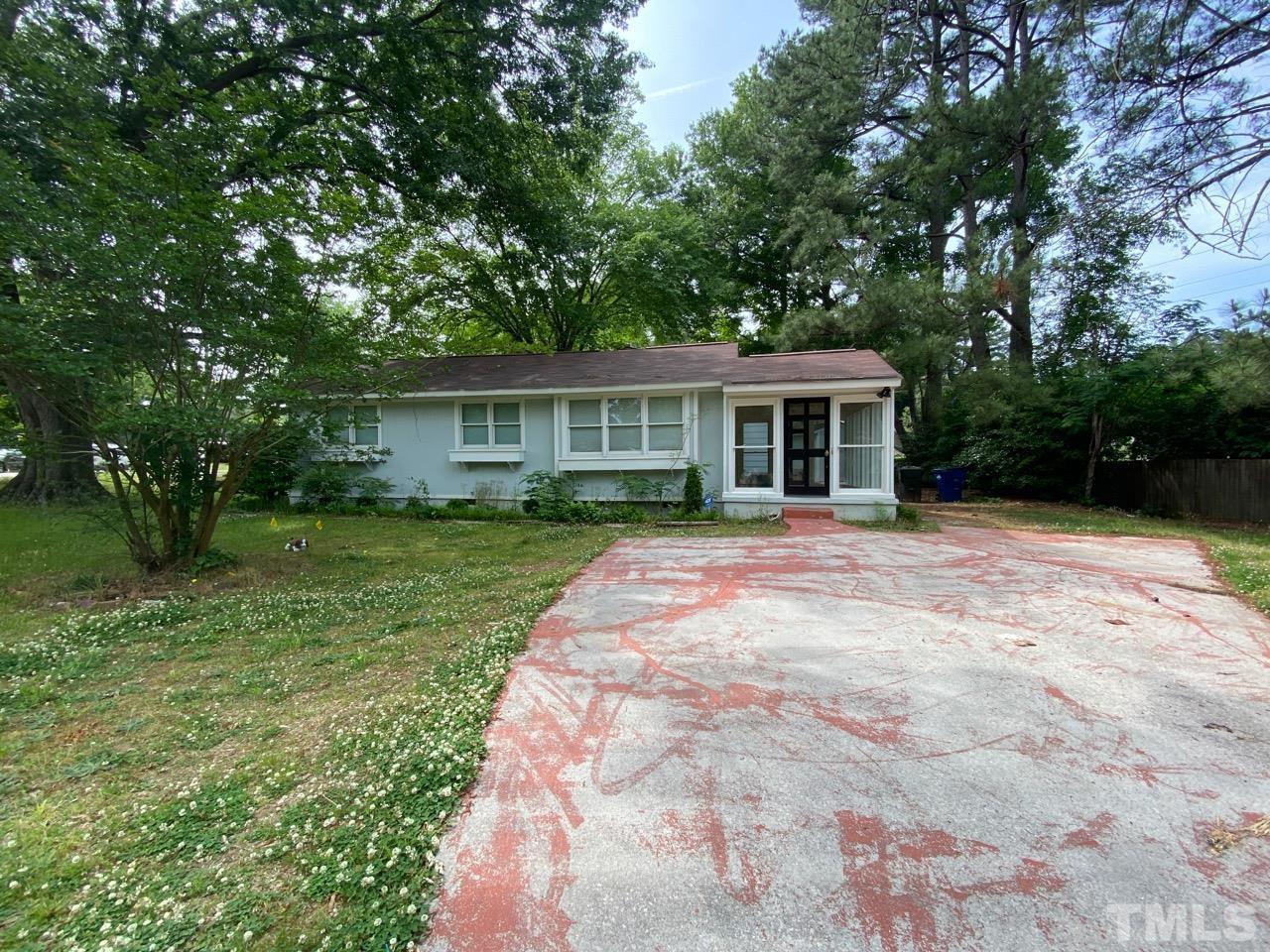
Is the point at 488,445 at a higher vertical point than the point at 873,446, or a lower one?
higher

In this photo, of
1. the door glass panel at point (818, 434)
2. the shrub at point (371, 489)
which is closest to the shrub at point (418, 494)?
the shrub at point (371, 489)

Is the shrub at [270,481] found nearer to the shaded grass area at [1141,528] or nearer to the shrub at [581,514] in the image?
the shrub at [581,514]

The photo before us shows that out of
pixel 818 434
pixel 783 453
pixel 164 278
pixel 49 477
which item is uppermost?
pixel 164 278

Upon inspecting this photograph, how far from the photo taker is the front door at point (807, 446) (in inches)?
447

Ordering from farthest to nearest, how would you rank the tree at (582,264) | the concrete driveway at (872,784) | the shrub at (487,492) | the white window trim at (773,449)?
the tree at (582,264) < the shrub at (487,492) < the white window trim at (773,449) < the concrete driveway at (872,784)

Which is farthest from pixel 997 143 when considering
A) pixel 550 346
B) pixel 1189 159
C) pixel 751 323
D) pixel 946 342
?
pixel 550 346

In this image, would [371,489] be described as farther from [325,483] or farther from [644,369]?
[644,369]

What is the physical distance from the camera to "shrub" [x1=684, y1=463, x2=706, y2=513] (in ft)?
35.8

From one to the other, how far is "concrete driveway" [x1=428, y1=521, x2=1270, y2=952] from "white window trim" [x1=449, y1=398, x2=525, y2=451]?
797 cm

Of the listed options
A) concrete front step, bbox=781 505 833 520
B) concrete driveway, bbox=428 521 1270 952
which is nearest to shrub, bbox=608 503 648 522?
concrete front step, bbox=781 505 833 520

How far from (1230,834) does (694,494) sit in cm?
897

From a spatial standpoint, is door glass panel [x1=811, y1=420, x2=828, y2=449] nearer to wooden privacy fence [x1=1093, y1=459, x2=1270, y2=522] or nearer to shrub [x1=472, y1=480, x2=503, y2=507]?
shrub [x1=472, y1=480, x2=503, y2=507]

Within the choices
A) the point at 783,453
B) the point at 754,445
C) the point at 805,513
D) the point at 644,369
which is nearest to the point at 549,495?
the point at 644,369

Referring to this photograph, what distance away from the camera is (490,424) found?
12359 mm
